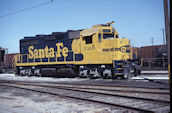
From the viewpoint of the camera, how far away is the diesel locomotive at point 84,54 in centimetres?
1266

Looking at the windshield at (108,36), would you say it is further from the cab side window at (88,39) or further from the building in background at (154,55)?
the building in background at (154,55)

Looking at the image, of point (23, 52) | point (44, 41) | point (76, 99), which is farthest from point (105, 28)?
point (23, 52)

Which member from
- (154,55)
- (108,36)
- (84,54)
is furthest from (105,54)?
(154,55)

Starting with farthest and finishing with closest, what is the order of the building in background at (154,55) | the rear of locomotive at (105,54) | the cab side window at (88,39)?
the building in background at (154,55) → the cab side window at (88,39) → the rear of locomotive at (105,54)

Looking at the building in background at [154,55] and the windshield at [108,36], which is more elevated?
the windshield at [108,36]

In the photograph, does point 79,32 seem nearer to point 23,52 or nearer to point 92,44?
point 92,44

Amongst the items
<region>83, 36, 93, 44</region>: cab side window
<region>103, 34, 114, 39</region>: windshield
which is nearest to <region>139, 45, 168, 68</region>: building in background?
<region>103, 34, 114, 39</region>: windshield

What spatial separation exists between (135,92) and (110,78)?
21.0 ft

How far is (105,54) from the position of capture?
12984 mm

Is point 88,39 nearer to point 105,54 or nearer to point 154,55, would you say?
point 105,54

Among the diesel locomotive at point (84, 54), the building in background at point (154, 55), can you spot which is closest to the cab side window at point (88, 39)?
the diesel locomotive at point (84, 54)

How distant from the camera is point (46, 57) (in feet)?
53.9

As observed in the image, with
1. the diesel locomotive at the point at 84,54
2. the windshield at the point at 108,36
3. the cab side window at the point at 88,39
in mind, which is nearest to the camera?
the diesel locomotive at the point at 84,54

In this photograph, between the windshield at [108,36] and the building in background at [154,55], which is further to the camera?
the building in background at [154,55]
